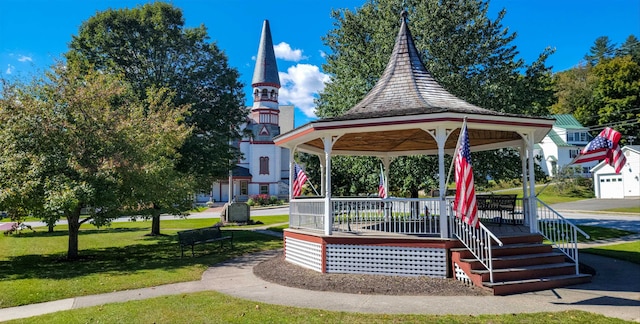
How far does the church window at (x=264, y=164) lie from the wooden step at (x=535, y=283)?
51.9 m

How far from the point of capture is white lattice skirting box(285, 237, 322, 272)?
10500mm

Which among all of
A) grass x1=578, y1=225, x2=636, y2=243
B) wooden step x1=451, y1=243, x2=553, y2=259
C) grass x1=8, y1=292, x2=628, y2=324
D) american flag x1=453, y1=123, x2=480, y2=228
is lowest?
grass x1=578, y1=225, x2=636, y2=243

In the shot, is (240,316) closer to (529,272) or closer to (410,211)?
(410,211)

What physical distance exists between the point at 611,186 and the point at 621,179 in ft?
3.93

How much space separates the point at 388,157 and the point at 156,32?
47.6 ft

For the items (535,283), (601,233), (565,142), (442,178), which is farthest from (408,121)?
(565,142)

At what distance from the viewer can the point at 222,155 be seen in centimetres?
2159

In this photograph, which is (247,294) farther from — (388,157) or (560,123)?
(560,123)

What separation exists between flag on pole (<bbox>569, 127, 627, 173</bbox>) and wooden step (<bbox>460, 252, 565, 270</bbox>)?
8.16ft

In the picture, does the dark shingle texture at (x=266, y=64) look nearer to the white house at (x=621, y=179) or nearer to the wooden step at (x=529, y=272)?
the white house at (x=621, y=179)

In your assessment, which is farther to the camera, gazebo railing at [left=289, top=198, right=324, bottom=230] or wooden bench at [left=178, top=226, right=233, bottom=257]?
wooden bench at [left=178, top=226, right=233, bottom=257]

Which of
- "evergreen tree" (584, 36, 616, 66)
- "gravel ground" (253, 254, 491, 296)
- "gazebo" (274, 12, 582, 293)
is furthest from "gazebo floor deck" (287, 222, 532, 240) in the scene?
"evergreen tree" (584, 36, 616, 66)

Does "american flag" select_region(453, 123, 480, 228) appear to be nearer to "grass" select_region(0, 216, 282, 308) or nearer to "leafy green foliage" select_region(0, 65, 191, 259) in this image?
"grass" select_region(0, 216, 282, 308)

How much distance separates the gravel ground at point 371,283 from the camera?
328 inches
